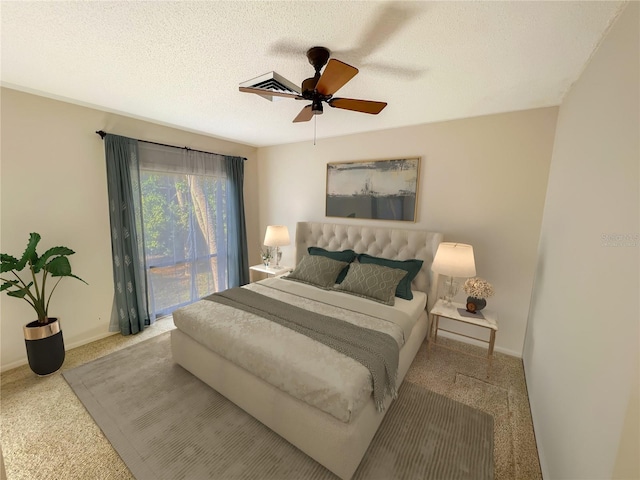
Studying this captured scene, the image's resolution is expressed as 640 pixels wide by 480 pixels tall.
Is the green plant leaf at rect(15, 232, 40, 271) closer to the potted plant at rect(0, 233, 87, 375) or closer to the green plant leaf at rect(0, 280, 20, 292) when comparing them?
the potted plant at rect(0, 233, 87, 375)

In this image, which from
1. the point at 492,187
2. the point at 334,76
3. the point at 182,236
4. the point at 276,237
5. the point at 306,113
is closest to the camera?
the point at 334,76

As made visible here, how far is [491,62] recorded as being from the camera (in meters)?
1.63

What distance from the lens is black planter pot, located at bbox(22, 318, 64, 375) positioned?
2.20 meters

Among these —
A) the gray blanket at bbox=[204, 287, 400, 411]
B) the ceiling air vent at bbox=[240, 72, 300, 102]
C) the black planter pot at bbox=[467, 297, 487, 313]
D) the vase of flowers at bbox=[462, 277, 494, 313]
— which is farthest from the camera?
the black planter pot at bbox=[467, 297, 487, 313]

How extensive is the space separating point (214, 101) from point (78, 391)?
2.79 metres

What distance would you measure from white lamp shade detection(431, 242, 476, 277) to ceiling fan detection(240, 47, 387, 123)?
1.46 metres

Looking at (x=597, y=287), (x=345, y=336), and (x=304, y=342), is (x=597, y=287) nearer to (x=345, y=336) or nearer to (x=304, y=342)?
(x=345, y=336)

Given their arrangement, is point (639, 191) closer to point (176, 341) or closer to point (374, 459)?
point (374, 459)

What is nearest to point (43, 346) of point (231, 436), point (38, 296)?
point (38, 296)

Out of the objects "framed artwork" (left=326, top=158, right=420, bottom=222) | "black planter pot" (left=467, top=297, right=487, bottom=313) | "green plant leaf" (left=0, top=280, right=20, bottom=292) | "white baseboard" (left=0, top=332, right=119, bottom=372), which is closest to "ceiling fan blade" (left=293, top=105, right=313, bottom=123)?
"framed artwork" (left=326, top=158, right=420, bottom=222)

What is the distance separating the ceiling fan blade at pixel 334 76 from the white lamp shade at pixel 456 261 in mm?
1757

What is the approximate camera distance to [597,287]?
1.15 metres

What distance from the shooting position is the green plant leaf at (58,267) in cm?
217

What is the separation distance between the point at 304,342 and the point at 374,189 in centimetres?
221
